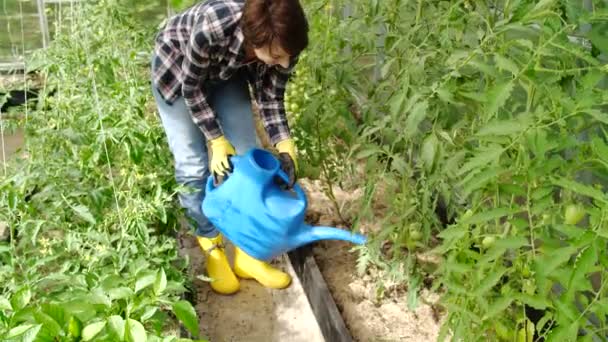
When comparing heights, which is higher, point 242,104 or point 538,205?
point 538,205

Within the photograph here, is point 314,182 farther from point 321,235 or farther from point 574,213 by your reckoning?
point 574,213

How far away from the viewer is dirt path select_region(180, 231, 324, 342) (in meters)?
2.28

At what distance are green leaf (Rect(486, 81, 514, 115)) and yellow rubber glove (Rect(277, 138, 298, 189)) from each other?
947mm

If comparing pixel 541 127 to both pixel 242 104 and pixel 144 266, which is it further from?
pixel 242 104

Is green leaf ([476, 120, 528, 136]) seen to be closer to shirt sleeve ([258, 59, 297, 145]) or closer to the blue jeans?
shirt sleeve ([258, 59, 297, 145])

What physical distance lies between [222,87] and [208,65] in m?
0.23

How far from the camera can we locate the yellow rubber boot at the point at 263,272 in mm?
2457

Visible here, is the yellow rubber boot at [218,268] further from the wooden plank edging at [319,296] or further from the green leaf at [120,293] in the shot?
the green leaf at [120,293]

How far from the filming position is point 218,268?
Result: 2.44m

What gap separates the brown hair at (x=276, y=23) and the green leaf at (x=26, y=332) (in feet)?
2.87

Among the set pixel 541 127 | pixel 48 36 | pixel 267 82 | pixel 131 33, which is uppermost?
pixel 541 127

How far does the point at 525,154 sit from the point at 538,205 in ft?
0.33

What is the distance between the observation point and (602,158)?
1238 millimetres

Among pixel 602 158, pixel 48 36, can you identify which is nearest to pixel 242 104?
pixel 602 158
